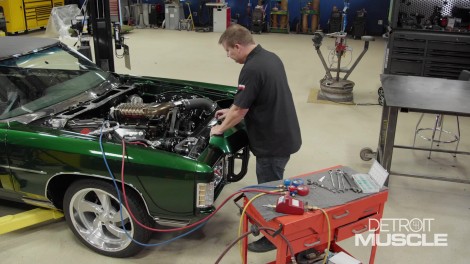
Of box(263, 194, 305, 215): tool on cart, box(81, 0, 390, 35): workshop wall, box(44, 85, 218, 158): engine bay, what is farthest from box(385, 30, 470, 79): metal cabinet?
box(81, 0, 390, 35): workshop wall

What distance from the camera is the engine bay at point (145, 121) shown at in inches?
123

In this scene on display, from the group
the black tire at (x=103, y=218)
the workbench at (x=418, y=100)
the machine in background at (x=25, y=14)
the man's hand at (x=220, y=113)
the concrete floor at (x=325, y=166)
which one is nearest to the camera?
the black tire at (x=103, y=218)

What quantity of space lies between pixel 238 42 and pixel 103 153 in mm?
1133

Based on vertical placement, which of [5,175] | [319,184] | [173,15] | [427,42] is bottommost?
[5,175]

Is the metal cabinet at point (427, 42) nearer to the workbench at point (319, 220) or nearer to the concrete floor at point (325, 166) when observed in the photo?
the concrete floor at point (325, 166)

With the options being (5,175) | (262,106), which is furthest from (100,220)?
(262,106)

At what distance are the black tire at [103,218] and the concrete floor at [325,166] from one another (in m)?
0.10

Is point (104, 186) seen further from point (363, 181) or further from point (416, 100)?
point (416, 100)

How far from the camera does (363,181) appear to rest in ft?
8.79

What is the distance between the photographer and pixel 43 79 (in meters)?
3.82

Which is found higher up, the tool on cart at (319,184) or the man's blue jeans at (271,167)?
the tool on cart at (319,184)

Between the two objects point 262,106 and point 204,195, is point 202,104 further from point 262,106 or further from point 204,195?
point 204,195

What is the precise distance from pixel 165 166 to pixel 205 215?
0.41 metres

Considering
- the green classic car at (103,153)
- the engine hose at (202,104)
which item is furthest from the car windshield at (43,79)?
the engine hose at (202,104)
